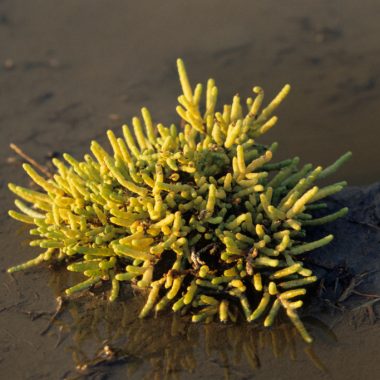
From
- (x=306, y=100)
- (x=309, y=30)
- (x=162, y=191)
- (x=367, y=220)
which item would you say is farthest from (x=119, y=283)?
(x=309, y=30)

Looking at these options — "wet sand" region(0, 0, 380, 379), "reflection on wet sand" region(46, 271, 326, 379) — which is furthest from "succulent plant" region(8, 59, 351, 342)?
"wet sand" region(0, 0, 380, 379)

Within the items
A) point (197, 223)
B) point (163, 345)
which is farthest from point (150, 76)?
point (163, 345)

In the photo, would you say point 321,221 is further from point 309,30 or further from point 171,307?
point 309,30

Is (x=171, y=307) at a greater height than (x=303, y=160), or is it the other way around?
(x=303, y=160)

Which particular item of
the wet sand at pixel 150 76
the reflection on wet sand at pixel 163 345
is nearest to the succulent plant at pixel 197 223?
the reflection on wet sand at pixel 163 345

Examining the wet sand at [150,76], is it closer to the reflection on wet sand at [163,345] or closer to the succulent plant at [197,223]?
the reflection on wet sand at [163,345]

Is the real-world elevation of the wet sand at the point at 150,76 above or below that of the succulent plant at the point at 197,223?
above
